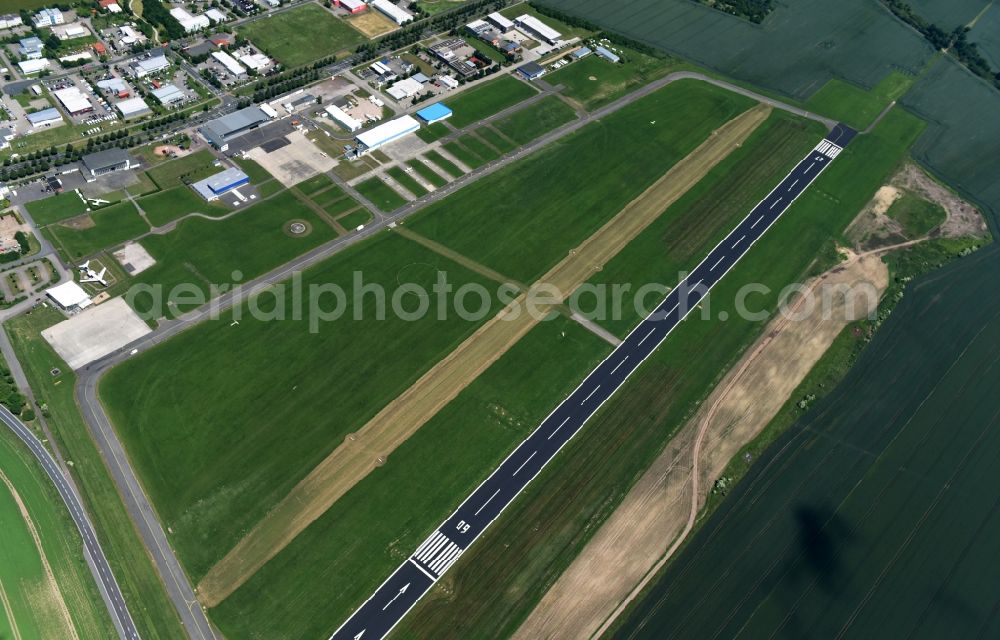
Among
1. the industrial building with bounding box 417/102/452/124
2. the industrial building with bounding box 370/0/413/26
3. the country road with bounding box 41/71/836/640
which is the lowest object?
the country road with bounding box 41/71/836/640

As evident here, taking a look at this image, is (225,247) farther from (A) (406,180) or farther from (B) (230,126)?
(A) (406,180)

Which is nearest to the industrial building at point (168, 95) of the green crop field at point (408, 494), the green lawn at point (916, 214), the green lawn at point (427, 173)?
the green lawn at point (427, 173)

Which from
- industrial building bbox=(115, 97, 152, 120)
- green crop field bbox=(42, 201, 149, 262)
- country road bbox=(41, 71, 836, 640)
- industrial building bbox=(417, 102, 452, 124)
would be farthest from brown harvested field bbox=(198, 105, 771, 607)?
industrial building bbox=(115, 97, 152, 120)

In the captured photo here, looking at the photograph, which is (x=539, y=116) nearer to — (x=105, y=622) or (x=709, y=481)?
(x=709, y=481)

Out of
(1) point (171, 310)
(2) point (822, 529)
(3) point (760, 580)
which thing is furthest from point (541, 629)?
(1) point (171, 310)

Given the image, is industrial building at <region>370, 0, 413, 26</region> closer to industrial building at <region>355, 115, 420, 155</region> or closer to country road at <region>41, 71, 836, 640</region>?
industrial building at <region>355, 115, 420, 155</region>

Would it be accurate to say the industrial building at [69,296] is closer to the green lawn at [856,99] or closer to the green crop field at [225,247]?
the green crop field at [225,247]
